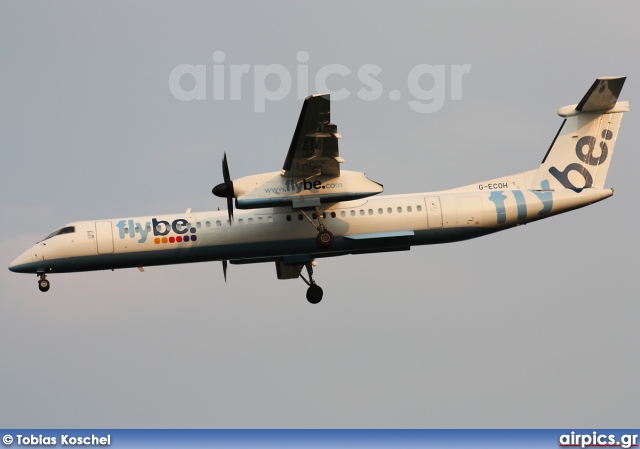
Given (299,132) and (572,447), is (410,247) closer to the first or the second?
(299,132)

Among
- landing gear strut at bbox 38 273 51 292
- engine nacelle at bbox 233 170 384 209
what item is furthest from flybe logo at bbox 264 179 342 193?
landing gear strut at bbox 38 273 51 292

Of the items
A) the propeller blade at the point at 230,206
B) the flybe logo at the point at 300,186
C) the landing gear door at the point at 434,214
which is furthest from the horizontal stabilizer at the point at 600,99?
the propeller blade at the point at 230,206

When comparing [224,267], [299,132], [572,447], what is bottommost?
[572,447]

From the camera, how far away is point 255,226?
36.6 metres

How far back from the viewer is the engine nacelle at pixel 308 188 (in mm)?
35062

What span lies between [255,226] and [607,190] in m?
11.7

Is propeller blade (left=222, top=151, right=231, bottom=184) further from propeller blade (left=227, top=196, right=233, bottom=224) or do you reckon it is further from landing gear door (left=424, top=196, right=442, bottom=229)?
landing gear door (left=424, top=196, right=442, bottom=229)

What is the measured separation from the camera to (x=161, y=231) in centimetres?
3684

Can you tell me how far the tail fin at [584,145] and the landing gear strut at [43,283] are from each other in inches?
642

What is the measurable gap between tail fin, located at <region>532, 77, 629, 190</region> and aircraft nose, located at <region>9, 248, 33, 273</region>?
16.7 m

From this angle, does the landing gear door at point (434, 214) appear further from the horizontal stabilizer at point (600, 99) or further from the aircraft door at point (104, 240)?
the aircraft door at point (104, 240)

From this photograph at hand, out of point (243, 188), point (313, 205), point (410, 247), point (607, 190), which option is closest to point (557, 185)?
point (607, 190)

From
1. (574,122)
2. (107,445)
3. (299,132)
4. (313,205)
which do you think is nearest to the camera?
(107,445)

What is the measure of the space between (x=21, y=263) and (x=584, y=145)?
19.1 metres
